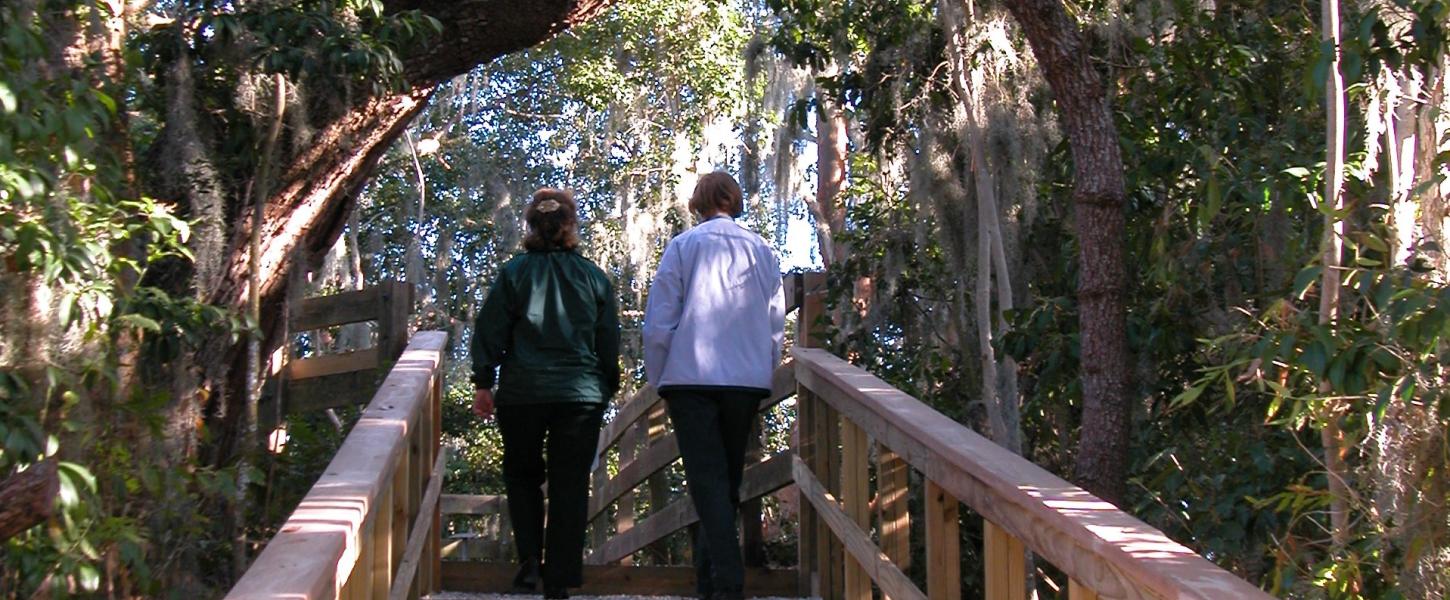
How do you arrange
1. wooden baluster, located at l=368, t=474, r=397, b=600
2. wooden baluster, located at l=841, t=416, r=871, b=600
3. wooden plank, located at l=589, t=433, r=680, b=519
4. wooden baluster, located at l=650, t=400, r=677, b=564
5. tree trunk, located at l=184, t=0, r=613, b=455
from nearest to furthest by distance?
wooden baluster, located at l=368, t=474, r=397, b=600
wooden baluster, located at l=841, t=416, r=871, b=600
tree trunk, located at l=184, t=0, r=613, b=455
wooden plank, located at l=589, t=433, r=680, b=519
wooden baluster, located at l=650, t=400, r=677, b=564

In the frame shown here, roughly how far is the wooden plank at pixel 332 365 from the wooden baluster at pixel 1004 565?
4.28 m

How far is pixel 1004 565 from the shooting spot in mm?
3273

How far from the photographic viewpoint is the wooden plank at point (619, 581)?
6082 mm

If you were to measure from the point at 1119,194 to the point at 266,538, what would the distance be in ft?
11.9

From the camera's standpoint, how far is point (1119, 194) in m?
4.55

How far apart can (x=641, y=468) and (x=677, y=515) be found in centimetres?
58

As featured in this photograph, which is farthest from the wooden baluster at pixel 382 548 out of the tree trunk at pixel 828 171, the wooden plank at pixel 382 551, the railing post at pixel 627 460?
the tree trunk at pixel 828 171

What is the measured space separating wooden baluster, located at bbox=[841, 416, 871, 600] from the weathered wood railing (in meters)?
1.30

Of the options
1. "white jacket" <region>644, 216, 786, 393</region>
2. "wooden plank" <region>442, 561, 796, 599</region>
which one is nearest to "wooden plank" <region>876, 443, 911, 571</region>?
"white jacket" <region>644, 216, 786, 393</region>

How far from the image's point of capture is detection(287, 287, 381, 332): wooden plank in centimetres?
675

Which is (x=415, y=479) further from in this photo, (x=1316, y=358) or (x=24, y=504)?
(x=1316, y=358)

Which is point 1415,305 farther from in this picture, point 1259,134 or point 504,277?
point 504,277

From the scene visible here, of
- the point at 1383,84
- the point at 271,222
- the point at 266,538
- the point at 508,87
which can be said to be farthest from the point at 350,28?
the point at 508,87

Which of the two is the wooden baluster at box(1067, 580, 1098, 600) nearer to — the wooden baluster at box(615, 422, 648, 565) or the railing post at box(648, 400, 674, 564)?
the railing post at box(648, 400, 674, 564)
